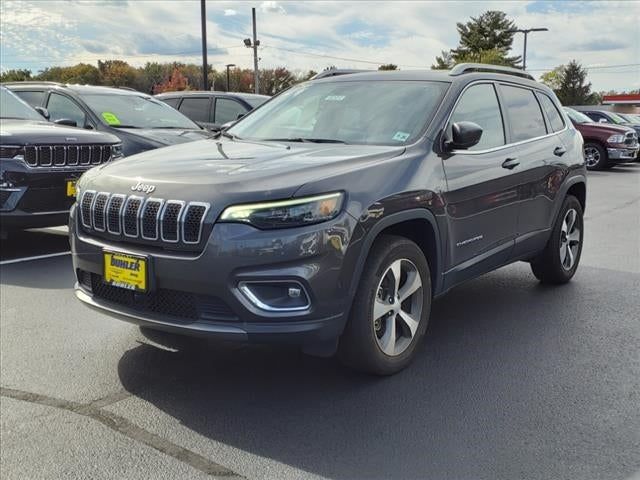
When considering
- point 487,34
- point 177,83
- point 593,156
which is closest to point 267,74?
point 177,83

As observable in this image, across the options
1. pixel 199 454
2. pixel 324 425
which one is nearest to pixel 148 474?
pixel 199 454

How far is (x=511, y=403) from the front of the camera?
3523 millimetres

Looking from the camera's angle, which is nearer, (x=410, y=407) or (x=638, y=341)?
(x=410, y=407)

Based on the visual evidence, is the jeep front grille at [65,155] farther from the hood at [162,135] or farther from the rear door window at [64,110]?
the rear door window at [64,110]

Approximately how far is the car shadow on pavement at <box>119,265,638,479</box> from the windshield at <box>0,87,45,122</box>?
481 centimetres

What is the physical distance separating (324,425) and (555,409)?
46.6 inches

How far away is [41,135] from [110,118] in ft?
9.50

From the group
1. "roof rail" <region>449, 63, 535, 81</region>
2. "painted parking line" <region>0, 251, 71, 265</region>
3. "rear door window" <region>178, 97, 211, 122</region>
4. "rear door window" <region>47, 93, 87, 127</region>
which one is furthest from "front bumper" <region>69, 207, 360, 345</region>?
"rear door window" <region>178, 97, 211, 122</region>

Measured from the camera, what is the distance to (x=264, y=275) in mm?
3174

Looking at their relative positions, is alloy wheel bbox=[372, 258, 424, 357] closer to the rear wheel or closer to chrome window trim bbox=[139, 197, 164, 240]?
chrome window trim bbox=[139, 197, 164, 240]

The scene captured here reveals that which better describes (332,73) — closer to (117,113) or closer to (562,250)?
(562,250)

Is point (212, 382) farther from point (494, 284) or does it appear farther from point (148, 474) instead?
point (494, 284)

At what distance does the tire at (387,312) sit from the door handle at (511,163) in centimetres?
126

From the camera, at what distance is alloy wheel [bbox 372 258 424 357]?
3.70m
